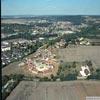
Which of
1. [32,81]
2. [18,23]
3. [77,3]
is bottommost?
[32,81]

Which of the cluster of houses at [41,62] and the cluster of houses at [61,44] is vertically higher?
the cluster of houses at [61,44]

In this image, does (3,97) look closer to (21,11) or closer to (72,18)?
(21,11)

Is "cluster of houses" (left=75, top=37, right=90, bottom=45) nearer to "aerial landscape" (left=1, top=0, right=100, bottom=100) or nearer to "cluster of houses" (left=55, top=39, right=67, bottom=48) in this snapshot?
"aerial landscape" (left=1, top=0, right=100, bottom=100)

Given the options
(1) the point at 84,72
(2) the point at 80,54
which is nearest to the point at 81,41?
(2) the point at 80,54

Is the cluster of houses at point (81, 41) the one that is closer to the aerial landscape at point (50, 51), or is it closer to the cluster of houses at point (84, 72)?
the aerial landscape at point (50, 51)

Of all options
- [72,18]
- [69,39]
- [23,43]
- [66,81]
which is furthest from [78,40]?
[23,43]

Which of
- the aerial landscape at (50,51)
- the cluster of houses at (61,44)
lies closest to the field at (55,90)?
the aerial landscape at (50,51)

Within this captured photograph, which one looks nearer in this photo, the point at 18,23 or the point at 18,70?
the point at 18,70

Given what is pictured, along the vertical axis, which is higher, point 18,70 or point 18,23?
point 18,23

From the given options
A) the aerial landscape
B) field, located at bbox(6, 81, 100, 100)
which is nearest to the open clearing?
the aerial landscape

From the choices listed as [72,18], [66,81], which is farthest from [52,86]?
[72,18]
